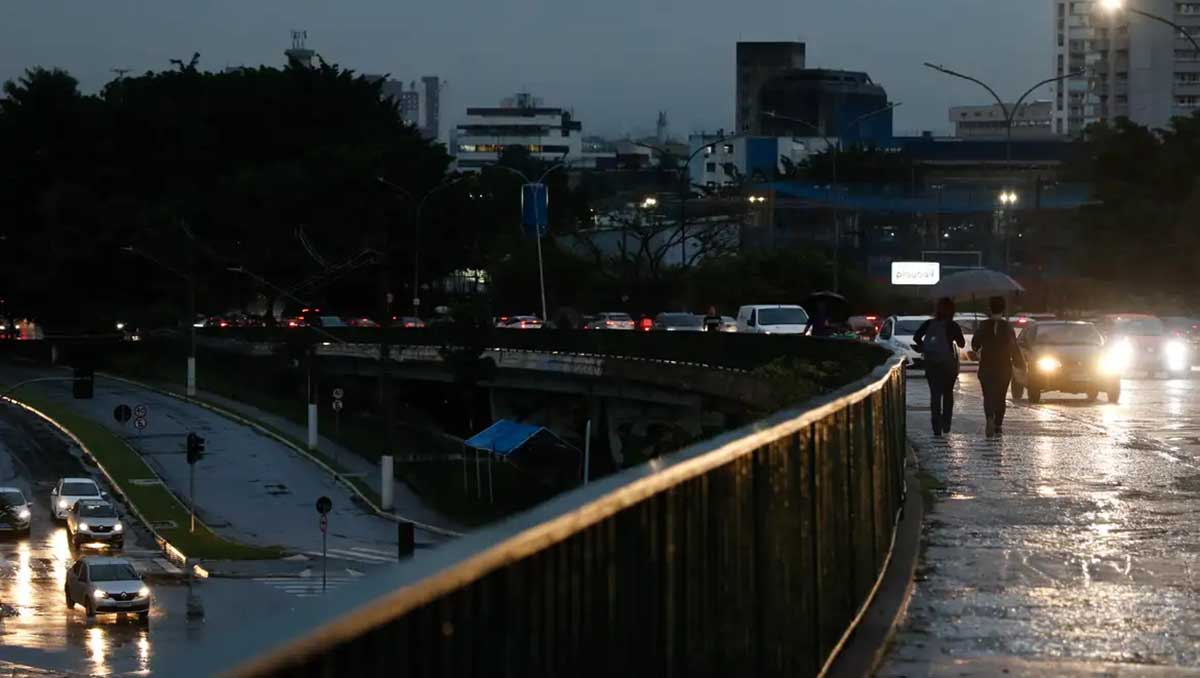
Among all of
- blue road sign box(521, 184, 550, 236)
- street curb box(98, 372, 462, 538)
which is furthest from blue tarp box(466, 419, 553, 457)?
blue road sign box(521, 184, 550, 236)

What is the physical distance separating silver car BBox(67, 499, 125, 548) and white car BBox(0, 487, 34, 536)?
4.78 feet

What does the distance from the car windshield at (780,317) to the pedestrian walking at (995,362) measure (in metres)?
31.6

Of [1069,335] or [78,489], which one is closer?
[1069,335]

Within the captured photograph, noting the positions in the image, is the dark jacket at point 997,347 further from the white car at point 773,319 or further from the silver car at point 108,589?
the white car at point 773,319

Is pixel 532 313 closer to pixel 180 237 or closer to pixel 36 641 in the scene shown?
pixel 180 237

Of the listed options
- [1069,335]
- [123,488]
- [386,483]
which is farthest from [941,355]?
[123,488]

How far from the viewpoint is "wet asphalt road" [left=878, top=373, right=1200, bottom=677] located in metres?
9.64

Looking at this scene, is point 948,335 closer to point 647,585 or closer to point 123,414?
point 647,585

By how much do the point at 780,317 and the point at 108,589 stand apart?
2284 cm

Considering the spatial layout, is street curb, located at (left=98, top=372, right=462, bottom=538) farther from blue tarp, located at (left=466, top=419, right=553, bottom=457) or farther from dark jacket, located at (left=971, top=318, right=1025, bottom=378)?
dark jacket, located at (left=971, top=318, right=1025, bottom=378)

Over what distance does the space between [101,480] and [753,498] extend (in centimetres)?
6256

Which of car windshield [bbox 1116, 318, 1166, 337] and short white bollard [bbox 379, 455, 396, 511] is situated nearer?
car windshield [bbox 1116, 318, 1166, 337]

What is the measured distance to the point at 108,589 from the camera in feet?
136

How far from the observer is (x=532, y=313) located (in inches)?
4186
